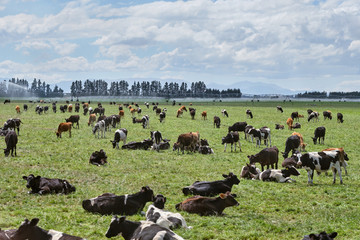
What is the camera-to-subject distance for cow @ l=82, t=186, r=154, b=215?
10.5 metres

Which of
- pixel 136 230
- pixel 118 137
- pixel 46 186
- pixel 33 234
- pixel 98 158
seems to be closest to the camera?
pixel 33 234

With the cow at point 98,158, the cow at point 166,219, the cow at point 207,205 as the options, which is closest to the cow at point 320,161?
the cow at point 207,205

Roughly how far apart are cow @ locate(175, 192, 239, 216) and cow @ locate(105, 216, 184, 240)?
3026 millimetres

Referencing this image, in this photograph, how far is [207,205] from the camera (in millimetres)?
10883

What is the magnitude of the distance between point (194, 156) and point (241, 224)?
12457mm

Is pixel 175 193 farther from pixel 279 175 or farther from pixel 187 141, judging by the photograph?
pixel 187 141

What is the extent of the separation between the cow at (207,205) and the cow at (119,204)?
3.77ft

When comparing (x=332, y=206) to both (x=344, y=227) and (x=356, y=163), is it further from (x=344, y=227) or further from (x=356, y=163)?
(x=356, y=163)

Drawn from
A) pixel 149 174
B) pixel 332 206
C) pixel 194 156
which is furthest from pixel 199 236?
pixel 194 156

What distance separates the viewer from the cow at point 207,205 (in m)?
10.9

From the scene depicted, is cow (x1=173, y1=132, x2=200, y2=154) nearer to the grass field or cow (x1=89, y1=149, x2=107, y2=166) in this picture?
the grass field

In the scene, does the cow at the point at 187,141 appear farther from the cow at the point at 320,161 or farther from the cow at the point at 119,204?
the cow at the point at 119,204

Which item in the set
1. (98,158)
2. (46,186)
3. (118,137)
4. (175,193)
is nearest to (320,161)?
(175,193)

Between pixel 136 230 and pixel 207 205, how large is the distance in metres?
3.42
